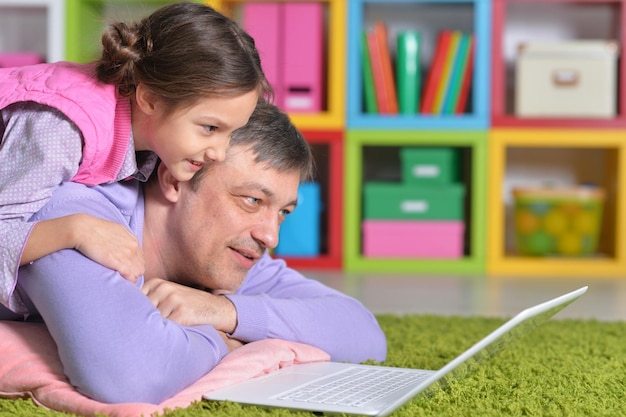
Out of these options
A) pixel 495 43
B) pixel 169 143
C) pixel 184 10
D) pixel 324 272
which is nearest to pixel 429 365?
pixel 169 143

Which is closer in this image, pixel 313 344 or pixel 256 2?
pixel 313 344

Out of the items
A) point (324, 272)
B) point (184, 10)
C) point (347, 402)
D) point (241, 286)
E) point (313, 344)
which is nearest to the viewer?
point (347, 402)

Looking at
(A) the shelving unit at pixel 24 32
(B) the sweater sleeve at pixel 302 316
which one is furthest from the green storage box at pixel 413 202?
(B) the sweater sleeve at pixel 302 316

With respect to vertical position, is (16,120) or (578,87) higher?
(578,87)

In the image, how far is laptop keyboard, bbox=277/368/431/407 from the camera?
1042mm

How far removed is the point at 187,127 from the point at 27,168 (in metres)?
0.21

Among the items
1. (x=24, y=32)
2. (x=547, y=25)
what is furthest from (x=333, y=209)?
(x=24, y=32)

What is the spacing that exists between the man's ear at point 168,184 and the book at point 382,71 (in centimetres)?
190

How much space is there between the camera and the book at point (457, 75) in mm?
3092

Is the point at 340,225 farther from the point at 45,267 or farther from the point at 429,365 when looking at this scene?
the point at 45,267

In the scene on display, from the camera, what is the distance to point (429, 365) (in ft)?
4.61

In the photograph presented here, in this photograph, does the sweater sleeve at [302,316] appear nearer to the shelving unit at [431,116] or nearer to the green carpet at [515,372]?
the green carpet at [515,372]

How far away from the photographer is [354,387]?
111 cm

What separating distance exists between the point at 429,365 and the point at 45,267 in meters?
0.61
